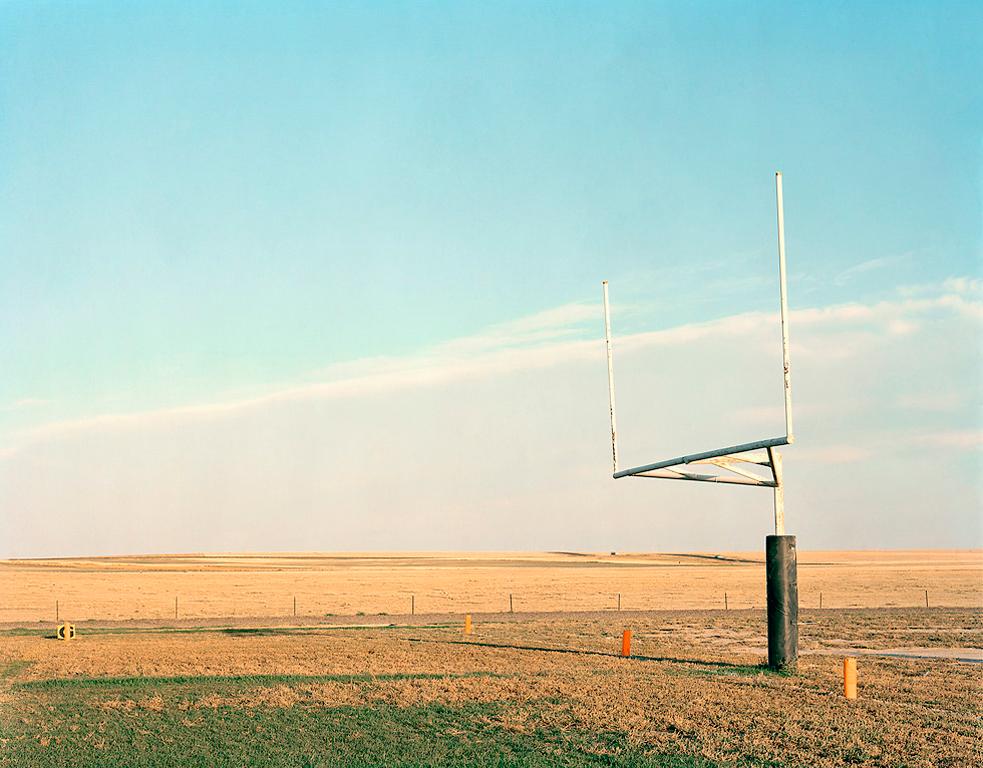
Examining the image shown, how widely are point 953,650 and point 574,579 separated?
6681 cm

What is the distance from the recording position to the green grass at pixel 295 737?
58.7 feet

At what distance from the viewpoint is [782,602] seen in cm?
2725

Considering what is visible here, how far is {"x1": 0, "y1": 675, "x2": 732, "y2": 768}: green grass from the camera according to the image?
17.9m

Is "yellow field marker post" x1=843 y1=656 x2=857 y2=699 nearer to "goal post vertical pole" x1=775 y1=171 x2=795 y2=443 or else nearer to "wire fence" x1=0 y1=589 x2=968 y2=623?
"goal post vertical pole" x1=775 y1=171 x2=795 y2=443

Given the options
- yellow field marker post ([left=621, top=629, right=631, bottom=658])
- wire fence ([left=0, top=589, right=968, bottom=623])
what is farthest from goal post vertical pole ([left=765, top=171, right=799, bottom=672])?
wire fence ([left=0, top=589, right=968, bottom=623])

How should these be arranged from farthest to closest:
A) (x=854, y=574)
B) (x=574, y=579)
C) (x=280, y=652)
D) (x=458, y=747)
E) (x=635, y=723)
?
1. (x=854, y=574)
2. (x=574, y=579)
3. (x=280, y=652)
4. (x=635, y=723)
5. (x=458, y=747)

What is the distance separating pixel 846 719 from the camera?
21031 mm

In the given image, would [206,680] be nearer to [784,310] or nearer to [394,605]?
[784,310]

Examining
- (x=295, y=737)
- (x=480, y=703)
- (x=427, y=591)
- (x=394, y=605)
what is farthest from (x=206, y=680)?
(x=427, y=591)

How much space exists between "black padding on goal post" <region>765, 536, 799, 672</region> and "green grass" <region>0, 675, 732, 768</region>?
292 inches

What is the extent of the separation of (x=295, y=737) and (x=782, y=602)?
1319 cm

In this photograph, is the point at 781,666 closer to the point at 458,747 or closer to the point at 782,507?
the point at 782,507

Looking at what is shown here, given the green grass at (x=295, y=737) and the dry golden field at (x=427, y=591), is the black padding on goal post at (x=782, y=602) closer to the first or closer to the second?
the green grass at (x=295, y=737)

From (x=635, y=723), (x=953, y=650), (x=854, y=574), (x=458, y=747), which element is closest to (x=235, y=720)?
(x=458, y=747)
